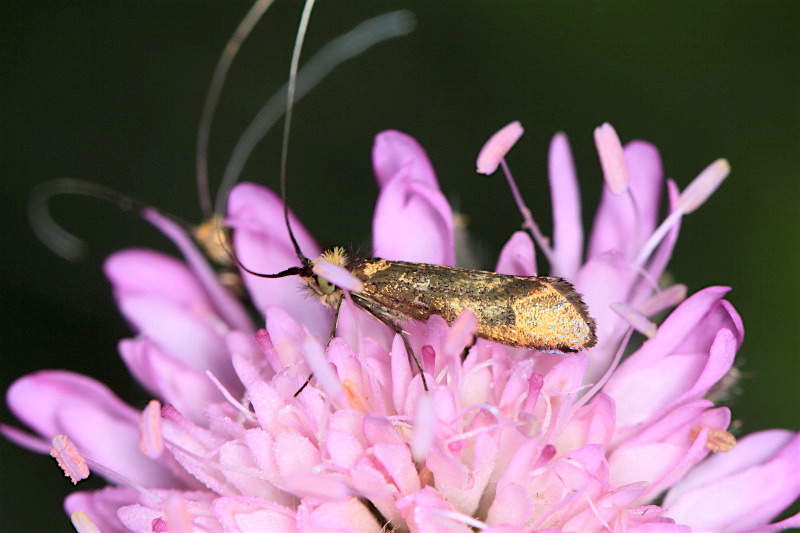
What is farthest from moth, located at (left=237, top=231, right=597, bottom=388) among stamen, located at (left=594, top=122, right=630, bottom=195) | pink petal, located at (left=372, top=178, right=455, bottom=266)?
stamen, located at (left=594, top=122, right=630, bottom=195)

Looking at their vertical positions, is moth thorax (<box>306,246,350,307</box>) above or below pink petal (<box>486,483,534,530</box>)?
above

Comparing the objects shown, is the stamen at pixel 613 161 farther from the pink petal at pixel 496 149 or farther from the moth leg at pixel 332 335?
the moth leg at pixel 332 335

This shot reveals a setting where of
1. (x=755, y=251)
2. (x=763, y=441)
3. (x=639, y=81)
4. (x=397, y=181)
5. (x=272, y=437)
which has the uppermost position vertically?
(x=639, y=81)

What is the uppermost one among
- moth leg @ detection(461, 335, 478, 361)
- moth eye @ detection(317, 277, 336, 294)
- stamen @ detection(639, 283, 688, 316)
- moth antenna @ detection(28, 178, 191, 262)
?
moth antenna @ detection(28, 178, 191, 262)

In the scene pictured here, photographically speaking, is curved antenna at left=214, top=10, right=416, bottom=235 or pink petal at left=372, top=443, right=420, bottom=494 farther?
curved antenna at left=214, top=10, right=416, bottom=235

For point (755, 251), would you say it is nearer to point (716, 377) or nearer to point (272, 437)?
point (716, 377)

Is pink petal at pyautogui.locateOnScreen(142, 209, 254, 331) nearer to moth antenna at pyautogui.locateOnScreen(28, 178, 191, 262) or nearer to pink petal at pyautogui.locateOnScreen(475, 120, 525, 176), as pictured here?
pink petal at pyautogui.locateOnScreen(475, 120, 525, 176)

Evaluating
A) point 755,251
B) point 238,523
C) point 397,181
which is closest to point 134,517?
point 238,523
